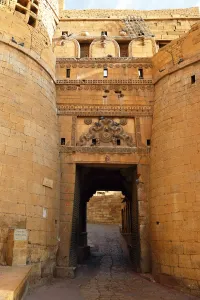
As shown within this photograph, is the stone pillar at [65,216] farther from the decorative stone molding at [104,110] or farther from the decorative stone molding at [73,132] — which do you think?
the decorative stone molding at [104,110]

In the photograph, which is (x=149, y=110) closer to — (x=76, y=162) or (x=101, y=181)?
(x=76, y=162)

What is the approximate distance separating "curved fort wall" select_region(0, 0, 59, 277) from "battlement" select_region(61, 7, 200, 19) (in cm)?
441

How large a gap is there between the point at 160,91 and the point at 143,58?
1.90m

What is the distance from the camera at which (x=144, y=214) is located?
983 cm

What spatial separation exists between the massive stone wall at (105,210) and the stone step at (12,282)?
1785 centimetres

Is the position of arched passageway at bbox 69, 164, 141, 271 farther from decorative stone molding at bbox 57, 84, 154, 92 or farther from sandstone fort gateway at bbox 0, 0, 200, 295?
decorative stone molding at bbox 57, 84, 154, 92

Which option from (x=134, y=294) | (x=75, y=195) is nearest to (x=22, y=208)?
(x=75, y=195)

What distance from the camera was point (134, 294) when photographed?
773cm

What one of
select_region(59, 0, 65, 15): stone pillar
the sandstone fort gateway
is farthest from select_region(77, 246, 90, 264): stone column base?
select_region(59, 0, 65, 15): stone pillar

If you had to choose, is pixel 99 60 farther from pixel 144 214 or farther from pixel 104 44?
pixel 144 214

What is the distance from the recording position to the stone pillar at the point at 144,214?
9484 mm

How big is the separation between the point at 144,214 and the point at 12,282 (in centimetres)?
585

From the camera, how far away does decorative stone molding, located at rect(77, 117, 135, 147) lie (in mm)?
10680

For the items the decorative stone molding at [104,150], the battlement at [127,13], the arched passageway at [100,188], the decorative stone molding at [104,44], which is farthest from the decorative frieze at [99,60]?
the arched passageway at [100,188]
